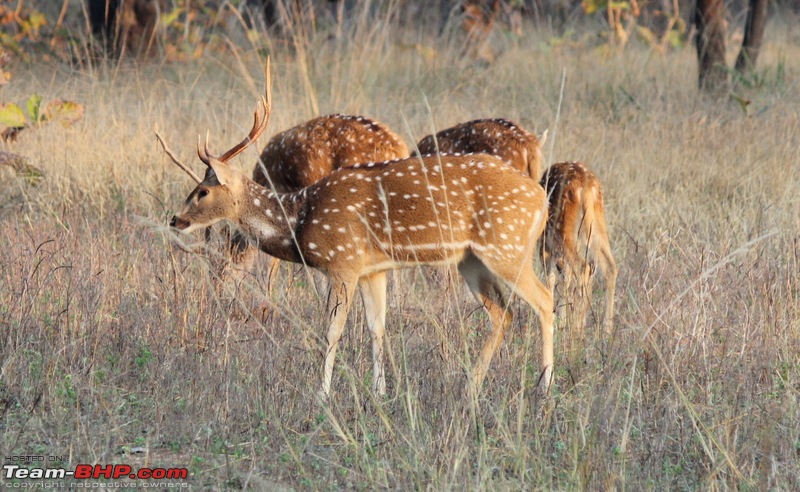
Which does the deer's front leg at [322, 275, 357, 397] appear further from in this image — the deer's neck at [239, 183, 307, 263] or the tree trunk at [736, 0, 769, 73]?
the tree trunk at [736, 0, 769, 73]

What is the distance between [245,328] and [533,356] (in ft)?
5.11

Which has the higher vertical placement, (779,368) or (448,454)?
(448,454)

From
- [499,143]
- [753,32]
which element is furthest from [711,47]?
[499,143]

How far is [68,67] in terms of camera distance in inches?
487

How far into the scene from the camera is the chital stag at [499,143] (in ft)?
→ 24.2

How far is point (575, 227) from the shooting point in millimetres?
6879

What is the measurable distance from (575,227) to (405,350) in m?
2.04

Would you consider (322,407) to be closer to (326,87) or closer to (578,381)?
(578,381)

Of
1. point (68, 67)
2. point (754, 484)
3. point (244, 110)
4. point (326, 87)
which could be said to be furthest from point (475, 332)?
point (68, 67)

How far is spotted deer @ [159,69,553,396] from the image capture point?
5.66m

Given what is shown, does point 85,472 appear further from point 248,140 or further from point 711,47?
point 711,47

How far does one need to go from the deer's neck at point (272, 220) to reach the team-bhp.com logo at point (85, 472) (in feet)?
5.98

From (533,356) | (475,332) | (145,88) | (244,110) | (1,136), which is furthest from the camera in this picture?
(145,88)

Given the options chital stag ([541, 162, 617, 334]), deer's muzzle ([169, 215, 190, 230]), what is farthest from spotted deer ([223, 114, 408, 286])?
deer's muzzle ([169, 215, 190, 230])
